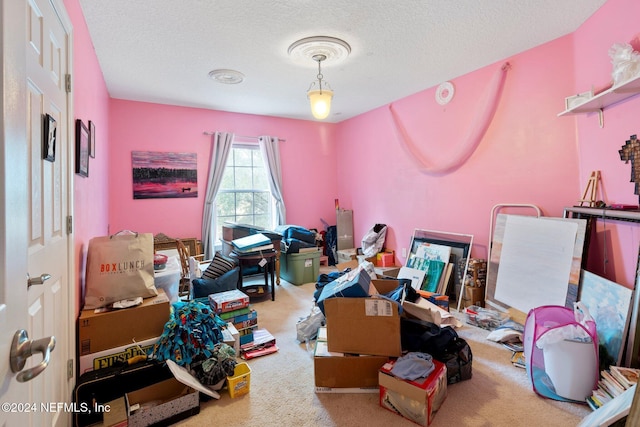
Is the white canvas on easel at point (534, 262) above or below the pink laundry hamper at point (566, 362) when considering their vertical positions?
above

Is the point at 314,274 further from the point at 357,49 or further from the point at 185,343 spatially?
the point at 357,49

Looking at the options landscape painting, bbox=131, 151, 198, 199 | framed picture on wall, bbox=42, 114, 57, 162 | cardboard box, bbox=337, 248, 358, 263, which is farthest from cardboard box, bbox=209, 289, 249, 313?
cardboard box, bbox=337, 248, 358, 263

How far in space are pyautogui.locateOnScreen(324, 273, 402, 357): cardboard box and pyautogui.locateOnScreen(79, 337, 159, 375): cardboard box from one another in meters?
1.18

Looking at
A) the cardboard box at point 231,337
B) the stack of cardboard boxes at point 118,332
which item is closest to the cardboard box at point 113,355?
the stack of cardboard boxes at point 118,332

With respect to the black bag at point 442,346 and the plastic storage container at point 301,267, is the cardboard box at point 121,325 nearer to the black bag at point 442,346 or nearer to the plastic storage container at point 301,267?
the black bag at point 442,346

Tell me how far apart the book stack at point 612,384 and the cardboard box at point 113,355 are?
268cm

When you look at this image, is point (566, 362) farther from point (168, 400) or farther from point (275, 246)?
point (275, 246)

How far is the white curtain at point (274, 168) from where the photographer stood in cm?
493

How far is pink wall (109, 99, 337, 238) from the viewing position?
3.99 m

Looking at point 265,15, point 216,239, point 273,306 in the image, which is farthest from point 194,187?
point 265,15

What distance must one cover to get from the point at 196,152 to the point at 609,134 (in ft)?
14.7

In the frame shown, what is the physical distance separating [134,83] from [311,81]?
1996 millimetres

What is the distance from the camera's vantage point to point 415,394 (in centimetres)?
170

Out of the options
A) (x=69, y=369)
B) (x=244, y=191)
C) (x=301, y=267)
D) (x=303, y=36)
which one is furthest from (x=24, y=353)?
(x=244, y=191)
